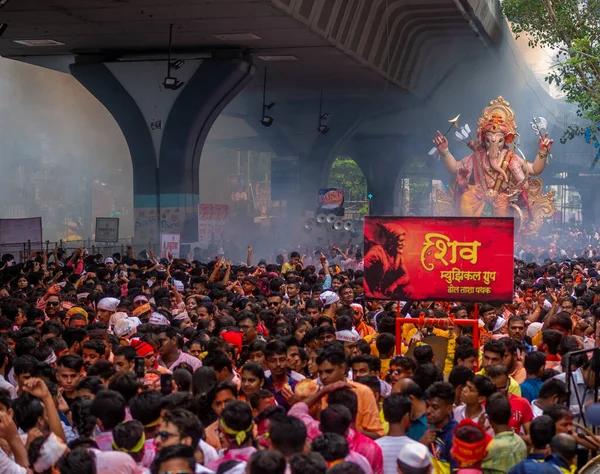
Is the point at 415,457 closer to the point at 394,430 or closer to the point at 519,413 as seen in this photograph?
the point at 394,430

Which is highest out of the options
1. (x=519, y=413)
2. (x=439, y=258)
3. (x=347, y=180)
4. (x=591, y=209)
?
(x=347, y=180)

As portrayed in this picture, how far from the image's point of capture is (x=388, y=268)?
31.6 ft

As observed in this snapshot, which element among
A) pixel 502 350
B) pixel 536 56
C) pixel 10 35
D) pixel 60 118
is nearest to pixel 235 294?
pixel 502 350

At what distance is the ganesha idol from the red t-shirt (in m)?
22.1

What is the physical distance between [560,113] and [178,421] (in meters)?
51.5

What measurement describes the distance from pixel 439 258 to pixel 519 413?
10.5 ft

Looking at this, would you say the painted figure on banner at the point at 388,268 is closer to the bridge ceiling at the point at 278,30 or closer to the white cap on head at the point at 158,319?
the white cap on head at the point at 158,319

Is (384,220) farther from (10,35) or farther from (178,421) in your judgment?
(10,35)

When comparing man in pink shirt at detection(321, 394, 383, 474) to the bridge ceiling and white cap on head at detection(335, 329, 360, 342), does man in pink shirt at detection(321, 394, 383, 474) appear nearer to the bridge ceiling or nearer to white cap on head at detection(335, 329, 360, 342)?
white cap on head at detection(335, 329, 360, 342)

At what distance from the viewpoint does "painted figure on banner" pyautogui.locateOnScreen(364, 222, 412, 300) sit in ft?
31.6

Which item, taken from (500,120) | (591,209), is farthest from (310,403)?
(591,209)

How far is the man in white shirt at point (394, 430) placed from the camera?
553 cm

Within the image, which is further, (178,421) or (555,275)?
(555,275)

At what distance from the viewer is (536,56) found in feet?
203
